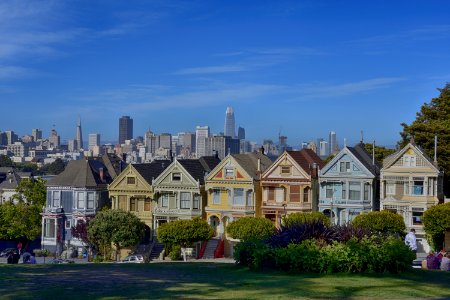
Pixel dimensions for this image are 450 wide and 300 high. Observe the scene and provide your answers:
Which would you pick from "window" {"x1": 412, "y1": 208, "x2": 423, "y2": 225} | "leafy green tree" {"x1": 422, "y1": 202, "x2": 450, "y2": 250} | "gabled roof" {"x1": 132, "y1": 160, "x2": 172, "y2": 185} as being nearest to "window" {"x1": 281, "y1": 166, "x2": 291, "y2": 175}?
"window" {"x1": 412, "y1": 208, "x2": 423, "y2": 225}

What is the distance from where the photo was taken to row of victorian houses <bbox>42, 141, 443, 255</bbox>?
180 ft

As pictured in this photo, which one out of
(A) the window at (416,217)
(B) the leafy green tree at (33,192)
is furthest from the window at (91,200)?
(A) the window at (416,217)

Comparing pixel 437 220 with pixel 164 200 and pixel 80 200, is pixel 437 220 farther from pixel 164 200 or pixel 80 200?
pixel 80 200

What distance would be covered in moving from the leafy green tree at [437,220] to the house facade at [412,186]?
1.89 metres

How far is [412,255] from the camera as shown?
26500 millimetres

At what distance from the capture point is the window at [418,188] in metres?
54.5

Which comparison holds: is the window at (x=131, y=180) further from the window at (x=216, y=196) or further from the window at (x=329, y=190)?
the window at (x=329, y=190)

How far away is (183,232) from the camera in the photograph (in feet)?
182

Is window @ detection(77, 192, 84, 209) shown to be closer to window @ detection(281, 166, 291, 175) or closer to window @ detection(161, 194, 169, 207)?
window @ detection(161, 194, 169, 207)

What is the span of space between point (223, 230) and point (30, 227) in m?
Answer: 19.6

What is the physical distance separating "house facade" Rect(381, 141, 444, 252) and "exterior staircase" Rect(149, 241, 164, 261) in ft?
58.3

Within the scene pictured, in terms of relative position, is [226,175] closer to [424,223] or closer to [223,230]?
[223,230]

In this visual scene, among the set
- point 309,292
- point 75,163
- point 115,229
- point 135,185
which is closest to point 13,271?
point 309,292

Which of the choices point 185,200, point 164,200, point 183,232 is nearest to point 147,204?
point 164,200
